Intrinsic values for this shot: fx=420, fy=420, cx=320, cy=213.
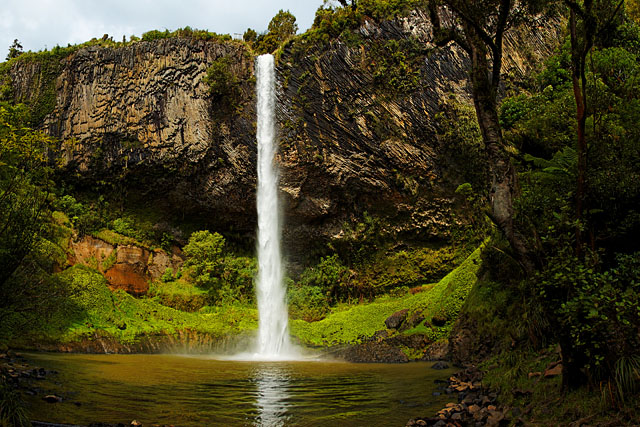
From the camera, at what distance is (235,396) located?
277 inches

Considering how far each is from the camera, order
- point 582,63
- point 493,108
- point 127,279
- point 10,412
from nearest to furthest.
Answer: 1. point 10,412
2. point 582,63
3. point 493,108
4. point 127,279

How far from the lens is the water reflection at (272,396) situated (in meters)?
5.46

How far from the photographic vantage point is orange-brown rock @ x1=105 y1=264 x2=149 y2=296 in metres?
21.4

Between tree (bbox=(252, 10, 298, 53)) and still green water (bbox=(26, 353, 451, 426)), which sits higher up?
tree (bbox=(252, 10, 298, 53))

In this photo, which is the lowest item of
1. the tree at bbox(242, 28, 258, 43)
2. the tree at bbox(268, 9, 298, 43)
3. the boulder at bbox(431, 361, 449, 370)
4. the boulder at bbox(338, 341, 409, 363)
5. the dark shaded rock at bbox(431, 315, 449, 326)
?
the boulder at bbox(338, 341, 409, 363)

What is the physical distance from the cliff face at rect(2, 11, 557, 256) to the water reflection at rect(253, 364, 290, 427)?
43.1 feet

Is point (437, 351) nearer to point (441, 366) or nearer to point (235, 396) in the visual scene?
point (441, 366)

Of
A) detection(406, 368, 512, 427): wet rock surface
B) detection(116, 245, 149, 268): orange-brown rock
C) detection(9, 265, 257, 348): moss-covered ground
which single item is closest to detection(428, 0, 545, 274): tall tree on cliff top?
detection(406, 368, 512, 427): wet rock surface

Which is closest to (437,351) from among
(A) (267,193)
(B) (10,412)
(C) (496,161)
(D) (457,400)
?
(D) (457,400)

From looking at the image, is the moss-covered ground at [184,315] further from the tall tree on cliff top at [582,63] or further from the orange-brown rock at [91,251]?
the tall tree on cliff top at [582,63]

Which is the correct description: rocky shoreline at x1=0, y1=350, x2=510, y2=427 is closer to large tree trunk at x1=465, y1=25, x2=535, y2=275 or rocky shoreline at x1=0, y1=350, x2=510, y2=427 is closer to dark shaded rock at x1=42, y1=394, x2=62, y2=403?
dark shaded rock at x1=42, y1=394, x2=62, y2=403

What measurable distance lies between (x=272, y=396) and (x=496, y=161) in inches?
202

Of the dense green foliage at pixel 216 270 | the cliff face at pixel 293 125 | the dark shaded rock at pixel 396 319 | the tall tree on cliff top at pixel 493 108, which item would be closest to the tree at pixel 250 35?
the cliff face at pixel 293 125

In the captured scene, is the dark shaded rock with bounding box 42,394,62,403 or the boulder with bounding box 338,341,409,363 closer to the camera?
the dark shaded rock with bounding box 42,394,62,403
